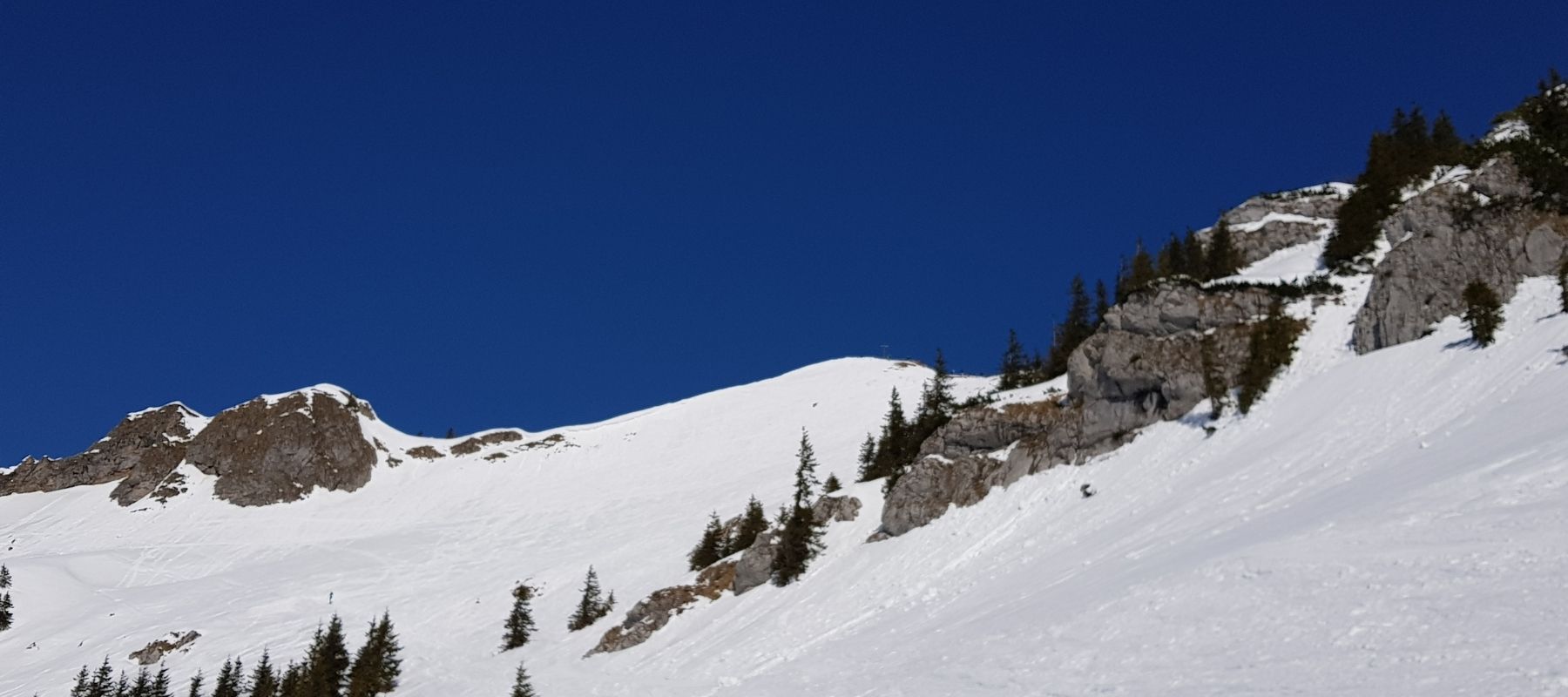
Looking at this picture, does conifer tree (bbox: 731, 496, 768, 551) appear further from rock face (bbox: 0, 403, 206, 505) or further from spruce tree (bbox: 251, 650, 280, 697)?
rock face (bbox: 0, 403, 206, 505)

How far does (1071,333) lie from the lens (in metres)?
75.5

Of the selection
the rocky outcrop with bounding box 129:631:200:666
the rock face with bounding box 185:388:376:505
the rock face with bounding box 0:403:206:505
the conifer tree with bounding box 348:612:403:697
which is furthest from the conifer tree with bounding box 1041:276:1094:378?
the rock face with bounding box 0:403:206:505

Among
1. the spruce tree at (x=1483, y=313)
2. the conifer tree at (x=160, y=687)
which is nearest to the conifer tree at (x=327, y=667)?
the conifer tree at (x=160, y=687)

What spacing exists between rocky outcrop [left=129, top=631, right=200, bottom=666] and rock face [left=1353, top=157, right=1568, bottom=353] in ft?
255

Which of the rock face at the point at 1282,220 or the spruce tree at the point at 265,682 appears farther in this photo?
the rock face at the point at 1282,220

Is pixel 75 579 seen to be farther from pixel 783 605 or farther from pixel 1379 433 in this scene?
pixel 1379 433

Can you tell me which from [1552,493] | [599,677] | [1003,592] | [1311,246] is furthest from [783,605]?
[1311,246]

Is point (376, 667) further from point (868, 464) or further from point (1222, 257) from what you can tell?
point (1222, 257)

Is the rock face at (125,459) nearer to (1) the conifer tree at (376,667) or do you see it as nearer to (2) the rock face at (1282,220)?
(1) the conifer tree at (376,667)

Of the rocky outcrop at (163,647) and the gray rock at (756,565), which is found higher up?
the rocky outcrop at (163,647)

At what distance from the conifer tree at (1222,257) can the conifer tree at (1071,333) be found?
9.04 m

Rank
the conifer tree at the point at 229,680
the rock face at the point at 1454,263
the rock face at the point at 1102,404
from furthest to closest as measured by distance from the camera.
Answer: the conifer tree at the point at 229,680 → the rock face at the point at 1102,404 → the rock face at the point at 1454,263

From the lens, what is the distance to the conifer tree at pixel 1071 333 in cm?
7050

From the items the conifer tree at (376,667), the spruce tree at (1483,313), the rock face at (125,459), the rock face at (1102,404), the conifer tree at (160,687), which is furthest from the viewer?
the rock face at (125,459)
